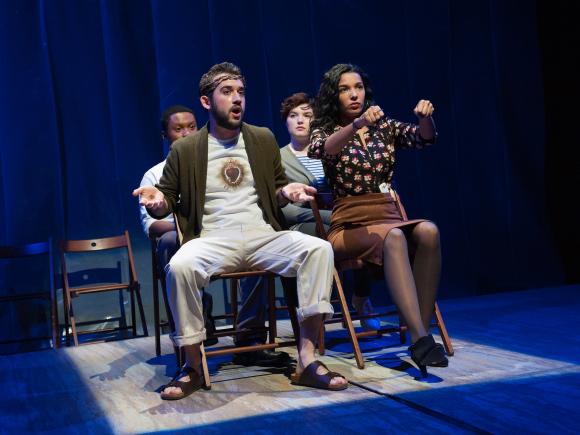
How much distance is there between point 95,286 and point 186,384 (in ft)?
7.18

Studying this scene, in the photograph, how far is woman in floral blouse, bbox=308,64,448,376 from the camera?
8.69 feet

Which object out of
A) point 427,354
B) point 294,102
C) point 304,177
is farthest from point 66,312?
point 427,354

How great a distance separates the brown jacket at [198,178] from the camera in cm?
287

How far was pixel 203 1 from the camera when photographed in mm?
4797

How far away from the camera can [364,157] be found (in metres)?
3.06

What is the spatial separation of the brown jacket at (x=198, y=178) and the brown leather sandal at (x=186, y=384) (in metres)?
0.54

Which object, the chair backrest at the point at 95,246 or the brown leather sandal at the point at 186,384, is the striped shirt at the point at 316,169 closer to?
the chair backrest at the point at 95,246

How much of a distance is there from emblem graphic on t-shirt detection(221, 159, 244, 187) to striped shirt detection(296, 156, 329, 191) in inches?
36.5

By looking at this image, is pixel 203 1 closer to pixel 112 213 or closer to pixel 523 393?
pixel 112 213

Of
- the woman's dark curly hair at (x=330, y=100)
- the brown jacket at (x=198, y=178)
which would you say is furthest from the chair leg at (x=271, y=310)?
the woman's dark curly hair at (x=330, y=100)

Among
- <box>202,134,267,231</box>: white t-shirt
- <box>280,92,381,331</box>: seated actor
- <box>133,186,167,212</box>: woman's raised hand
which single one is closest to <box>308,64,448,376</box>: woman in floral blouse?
<box>202,134,267,231</box>: white t-shirt

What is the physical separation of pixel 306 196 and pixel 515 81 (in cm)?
344

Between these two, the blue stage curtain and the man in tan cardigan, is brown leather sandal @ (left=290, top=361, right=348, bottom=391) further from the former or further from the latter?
the blue stage curtain

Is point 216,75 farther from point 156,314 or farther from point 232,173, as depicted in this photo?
point 156,314
